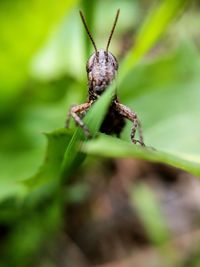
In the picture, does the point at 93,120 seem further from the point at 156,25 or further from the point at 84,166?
the point at 84,166

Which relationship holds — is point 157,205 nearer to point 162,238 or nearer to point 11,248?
point 162,238

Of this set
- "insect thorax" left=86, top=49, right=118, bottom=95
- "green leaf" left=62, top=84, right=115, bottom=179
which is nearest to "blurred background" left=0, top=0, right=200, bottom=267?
"insect thorax" left=86, top=49, right=118, bottom=95

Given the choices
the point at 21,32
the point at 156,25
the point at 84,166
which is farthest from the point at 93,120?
the point at 84,166

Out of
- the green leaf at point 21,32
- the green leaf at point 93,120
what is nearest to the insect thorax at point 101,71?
the green leaf at point 93,120

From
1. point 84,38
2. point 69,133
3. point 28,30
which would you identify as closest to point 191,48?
point 84,38

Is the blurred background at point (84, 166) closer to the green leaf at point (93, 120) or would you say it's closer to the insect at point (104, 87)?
the insect at point (104, 87)

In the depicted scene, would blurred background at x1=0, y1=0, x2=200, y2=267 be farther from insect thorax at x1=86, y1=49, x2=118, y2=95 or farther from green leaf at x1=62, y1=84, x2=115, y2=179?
green leaf at x1=62, y1=84, x2=115, y2=179
